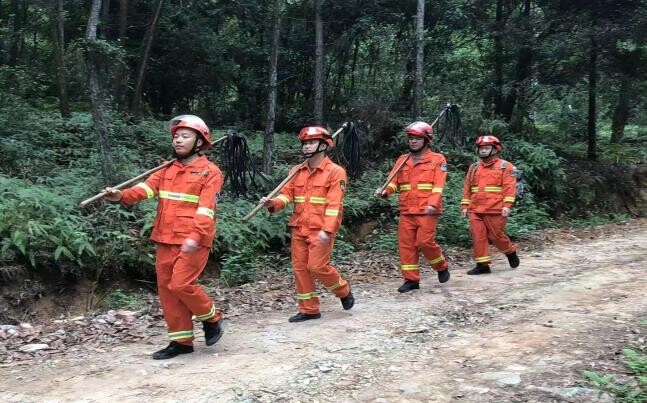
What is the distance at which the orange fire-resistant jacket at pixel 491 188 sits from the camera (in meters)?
8.78

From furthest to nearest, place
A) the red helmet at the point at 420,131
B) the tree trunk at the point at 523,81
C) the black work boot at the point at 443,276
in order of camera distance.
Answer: the tree trunk at the point at 523,81 < the black work boot at the point at 443,276 < the red helmet at the point at 420,131

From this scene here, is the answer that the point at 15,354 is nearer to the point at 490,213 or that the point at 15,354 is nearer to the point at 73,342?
the point at 73,342

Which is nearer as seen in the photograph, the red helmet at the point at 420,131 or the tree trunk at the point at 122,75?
the red helmet at the point at 420,131

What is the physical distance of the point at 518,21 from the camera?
1527 cm

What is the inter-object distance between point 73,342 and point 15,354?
0.55m

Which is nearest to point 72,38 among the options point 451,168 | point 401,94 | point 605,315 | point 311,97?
point 311,97

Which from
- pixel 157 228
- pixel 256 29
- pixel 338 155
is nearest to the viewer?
pixel 157 228

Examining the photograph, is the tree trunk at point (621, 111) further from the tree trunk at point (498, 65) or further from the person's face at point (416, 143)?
the person's face at point (416, 143)

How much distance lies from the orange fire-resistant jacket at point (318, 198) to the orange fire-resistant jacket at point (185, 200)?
1.19 metres

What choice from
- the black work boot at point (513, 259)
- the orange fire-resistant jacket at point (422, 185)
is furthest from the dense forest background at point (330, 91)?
the orange fire-resistant jacket at point (422, 185)

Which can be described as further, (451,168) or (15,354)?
(451,168)

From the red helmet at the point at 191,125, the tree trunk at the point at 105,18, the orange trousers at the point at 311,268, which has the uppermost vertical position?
the tree trunk at the point at 105,18

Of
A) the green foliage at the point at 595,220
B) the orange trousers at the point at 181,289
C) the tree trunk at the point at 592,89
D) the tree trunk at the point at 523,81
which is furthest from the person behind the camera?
the tree trunk at the point at 523,81

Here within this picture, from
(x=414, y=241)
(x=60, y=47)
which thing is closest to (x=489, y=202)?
(x=414, y=241)
